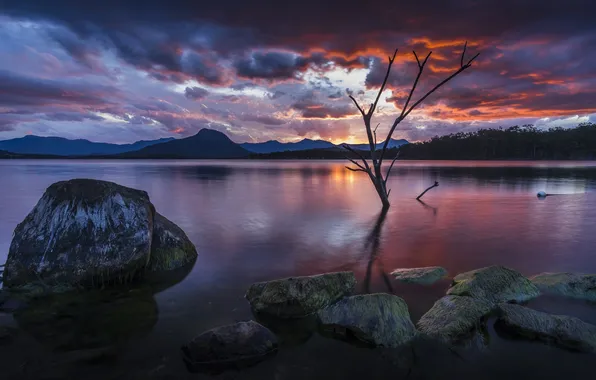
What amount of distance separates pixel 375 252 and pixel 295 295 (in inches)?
208

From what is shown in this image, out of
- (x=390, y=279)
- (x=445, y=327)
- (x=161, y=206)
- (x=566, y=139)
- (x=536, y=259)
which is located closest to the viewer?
(x=445, y=327)

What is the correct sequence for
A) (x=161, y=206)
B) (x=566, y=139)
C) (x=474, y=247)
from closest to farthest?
1. (x=474, y=247)
2. (x=161, y=206)
3. (x=566, y=139)

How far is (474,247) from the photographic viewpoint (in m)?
11.9

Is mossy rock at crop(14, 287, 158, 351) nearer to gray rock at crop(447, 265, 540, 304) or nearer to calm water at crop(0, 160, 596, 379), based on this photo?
calm water at crop(0, 160, 596, 379)

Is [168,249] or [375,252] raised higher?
[168,249]

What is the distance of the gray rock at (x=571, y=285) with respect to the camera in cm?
716

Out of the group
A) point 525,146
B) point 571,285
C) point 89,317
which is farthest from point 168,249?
point 525,146

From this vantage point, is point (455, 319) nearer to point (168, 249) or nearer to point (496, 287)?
point (496, 287)

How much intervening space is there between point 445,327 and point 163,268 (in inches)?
273

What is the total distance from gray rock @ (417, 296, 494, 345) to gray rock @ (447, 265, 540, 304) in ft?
1.55

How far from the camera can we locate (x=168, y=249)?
968cm

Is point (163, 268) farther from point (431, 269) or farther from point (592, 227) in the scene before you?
point (592, 227)

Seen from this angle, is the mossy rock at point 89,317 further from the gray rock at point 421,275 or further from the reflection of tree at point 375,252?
the gray rock at point 421,275

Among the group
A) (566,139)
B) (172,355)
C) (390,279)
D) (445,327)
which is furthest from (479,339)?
(566,139)
